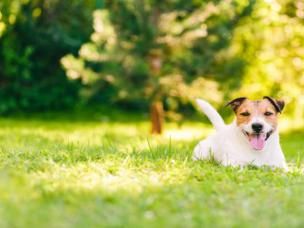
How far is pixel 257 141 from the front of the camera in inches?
231

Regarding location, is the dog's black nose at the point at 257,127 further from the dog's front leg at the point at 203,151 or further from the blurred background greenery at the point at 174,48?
the blurred background greenery at the point at 174,48

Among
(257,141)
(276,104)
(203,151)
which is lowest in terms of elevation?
(203,151)

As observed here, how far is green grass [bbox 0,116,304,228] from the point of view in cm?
403

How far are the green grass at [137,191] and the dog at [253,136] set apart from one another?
17 cm

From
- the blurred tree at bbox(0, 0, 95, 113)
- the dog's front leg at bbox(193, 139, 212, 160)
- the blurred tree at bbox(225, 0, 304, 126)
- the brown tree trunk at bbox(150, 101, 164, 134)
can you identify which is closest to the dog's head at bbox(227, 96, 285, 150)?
the dog's front leg at bbox(193, 139, 212, 160)

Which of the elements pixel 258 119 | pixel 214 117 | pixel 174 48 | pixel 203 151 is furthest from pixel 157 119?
pixel 258 119

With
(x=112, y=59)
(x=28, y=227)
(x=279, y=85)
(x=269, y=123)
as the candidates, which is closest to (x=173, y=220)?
(x=28, y=227)

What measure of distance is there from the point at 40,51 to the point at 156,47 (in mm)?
3636

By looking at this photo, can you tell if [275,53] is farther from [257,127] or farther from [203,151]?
[257,127]

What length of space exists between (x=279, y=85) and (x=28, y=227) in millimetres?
10094

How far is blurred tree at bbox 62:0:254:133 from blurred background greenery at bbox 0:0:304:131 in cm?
2

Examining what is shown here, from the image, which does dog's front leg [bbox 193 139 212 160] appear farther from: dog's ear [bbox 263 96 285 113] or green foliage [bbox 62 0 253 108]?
green foliage [bbox 62 0 253 108]

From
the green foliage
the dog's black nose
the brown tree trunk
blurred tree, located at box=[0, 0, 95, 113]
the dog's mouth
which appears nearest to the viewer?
the dog's black nose

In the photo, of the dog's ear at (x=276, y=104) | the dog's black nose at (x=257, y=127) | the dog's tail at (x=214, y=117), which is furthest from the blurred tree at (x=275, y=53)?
the dog's black nose at (x=257, y=127)
